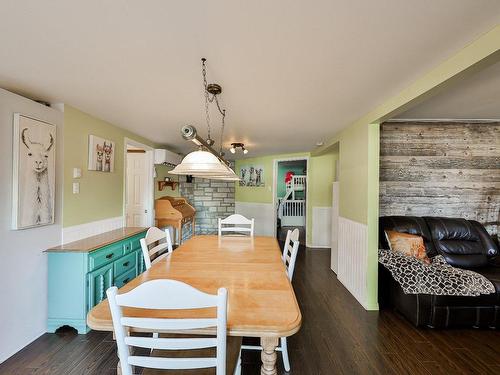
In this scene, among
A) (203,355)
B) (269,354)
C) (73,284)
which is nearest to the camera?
(269,354)

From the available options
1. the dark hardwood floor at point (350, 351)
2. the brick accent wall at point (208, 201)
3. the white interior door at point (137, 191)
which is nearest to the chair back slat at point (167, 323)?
the dark hardwood floor at point (350, 351)

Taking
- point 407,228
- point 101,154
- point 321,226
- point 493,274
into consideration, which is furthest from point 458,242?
point 101,154

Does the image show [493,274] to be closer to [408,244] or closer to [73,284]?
[408,244]

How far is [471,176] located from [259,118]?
3044 millimetres

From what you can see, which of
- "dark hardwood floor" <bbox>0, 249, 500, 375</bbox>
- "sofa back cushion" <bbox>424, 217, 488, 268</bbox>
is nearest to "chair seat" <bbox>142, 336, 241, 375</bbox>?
"dark hardwood floor" <bbox>0, 249, 500, 375</bbox>

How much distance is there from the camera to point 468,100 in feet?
8.07

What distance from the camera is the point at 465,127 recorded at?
3348 millimetres

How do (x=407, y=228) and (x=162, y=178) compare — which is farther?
(x=162, y=178)

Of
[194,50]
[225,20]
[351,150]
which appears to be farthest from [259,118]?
[225,20]

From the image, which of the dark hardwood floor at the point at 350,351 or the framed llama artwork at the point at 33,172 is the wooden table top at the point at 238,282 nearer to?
the dark hardwood floor at the point at 350,351

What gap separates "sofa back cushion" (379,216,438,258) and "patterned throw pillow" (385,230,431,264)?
0.08 m

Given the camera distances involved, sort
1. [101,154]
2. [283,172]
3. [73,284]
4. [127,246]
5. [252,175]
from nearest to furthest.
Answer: [73,284] < [127,246] < [101,154] < [252,175] < [283,172]

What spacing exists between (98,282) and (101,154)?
1531mm

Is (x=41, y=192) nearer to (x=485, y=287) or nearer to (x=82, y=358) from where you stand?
(x=82, y=358)
